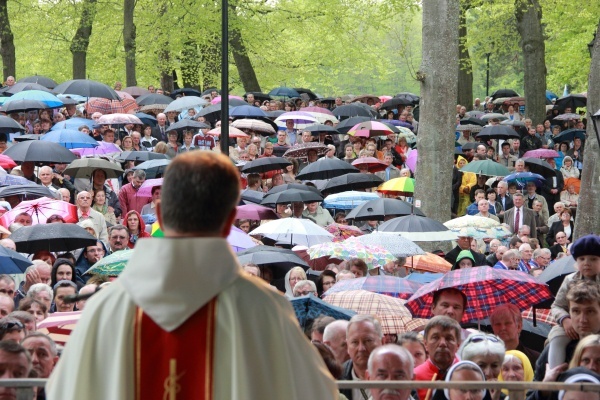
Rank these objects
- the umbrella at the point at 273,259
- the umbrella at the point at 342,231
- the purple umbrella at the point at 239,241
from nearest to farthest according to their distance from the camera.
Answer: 1. the umbrella at the point at 273,259
2. the purple umbrella at the point at 239,241
3. the umbrella at the point at 342,231

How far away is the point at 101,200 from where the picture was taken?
54.3ft

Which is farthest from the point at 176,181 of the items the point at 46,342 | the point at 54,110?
the point at 54,110

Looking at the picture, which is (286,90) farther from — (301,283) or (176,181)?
(176,181)

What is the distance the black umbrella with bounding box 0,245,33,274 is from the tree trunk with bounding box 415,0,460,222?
9.05 metres

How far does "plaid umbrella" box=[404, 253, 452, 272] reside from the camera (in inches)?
587

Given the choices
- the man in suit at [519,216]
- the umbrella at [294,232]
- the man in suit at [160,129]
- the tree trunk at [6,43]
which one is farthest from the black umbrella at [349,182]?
the tree trunk at [6,43]

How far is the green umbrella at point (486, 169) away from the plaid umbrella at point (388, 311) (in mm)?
11941

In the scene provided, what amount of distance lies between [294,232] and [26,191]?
3.42m

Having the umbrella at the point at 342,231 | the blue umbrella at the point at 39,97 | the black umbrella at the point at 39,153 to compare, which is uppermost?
the blue umbrella at the point at 39,97

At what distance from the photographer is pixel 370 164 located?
21.2m

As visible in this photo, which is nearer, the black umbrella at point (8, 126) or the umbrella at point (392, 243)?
the umbrella at point (392, 243)

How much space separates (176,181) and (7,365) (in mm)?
2682

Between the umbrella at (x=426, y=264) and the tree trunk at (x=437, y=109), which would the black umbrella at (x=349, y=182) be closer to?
the tree trunk at (x=437, y=109)

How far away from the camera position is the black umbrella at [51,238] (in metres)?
13.1
